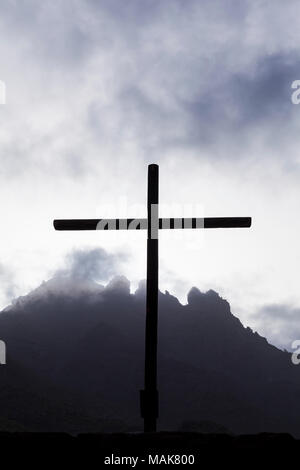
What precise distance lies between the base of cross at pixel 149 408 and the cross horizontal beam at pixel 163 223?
5.33 ft

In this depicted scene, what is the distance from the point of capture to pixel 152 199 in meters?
5.44

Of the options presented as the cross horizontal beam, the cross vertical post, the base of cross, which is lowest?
the base of cross

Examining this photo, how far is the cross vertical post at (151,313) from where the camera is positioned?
4719 mm

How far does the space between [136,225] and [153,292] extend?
753mm

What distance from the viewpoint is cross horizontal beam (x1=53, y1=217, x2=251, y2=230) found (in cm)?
555

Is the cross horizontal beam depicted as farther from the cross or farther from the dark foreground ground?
the dark foreground ground

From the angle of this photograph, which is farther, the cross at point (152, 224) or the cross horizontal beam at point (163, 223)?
the cross horizontal beam at point (163, 223)

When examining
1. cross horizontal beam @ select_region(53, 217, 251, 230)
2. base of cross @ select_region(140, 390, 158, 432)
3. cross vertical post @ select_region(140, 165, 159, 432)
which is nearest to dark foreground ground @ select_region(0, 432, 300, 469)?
cross vertical post @ select_region(140, 165, 159, 432)

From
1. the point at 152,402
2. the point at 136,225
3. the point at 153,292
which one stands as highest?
the point at 136,225

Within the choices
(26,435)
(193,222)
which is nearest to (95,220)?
(193,222)

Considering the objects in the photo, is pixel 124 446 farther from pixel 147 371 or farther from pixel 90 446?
pixel 147 371
